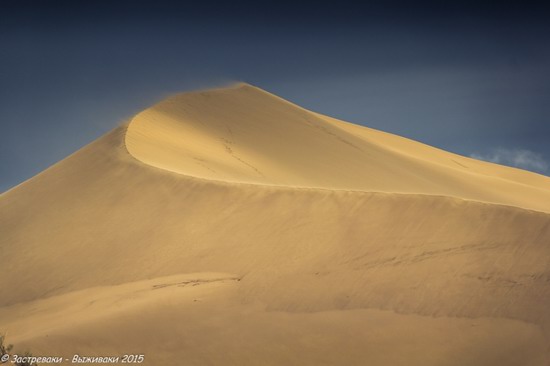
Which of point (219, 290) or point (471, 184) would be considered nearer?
point (219, 290)

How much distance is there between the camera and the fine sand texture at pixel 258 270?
14.2m

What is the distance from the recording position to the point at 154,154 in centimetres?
2700

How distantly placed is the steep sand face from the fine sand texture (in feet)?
2.17

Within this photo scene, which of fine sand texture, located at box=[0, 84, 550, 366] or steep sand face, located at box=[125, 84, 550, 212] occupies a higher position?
steep sand face, located at box=[125, 84, 550, 212]

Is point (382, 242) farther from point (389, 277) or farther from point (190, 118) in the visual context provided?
point (190, 118)

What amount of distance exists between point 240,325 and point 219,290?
173cm

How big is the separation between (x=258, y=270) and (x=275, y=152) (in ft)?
51.0

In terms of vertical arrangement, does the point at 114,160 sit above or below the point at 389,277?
above

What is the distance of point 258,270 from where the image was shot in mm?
17062

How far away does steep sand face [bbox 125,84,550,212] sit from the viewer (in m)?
27.7

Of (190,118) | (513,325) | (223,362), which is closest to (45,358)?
(223,362)

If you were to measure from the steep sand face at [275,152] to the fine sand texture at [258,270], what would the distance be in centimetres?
66

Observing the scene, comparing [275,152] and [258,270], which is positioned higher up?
[275,152]

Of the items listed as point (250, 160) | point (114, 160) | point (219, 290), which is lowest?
point (219, 290)
